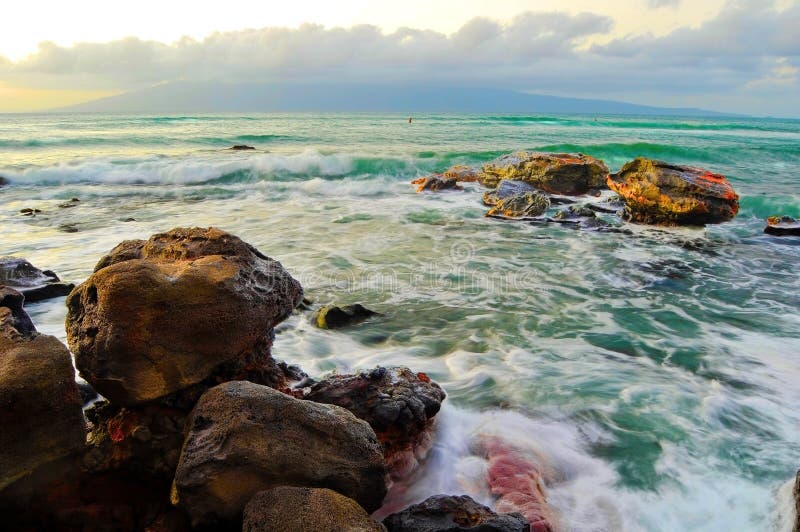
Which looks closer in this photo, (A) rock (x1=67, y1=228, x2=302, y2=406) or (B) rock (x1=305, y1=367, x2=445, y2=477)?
(A) rock (x1=67, y1=228, x2=302, y2=406)

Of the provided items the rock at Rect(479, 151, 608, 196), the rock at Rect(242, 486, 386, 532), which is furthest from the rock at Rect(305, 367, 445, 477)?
the rock at Rect(479, 151, 608, 196)

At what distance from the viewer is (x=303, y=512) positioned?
7.83 feet

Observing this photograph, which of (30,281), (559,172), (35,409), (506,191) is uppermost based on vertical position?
(559,172)

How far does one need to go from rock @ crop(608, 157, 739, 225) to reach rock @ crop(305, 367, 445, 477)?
8902mm

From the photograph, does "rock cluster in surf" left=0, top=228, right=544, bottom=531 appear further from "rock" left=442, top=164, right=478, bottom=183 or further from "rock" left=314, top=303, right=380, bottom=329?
"rock" left=442, top=164, right=478, bottom=183

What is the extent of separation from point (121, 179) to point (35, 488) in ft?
60.9

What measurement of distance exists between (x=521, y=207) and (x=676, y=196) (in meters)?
3.12

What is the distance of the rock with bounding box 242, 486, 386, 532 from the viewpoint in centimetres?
234

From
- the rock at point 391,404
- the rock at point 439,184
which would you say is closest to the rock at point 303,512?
the rock at point 391,404

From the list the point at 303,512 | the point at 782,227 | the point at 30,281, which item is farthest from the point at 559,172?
the point at 303,512

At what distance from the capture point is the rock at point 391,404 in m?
3.46

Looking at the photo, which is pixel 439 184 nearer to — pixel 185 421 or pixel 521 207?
pixel 521 207

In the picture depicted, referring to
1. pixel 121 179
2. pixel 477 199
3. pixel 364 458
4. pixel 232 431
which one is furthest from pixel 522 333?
pixel 121 179

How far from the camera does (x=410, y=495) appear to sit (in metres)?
3.32
